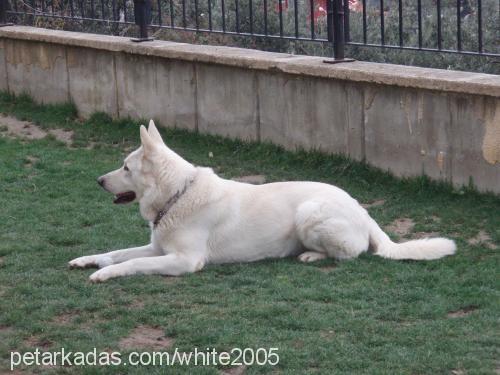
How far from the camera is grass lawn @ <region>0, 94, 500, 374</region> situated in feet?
16.9

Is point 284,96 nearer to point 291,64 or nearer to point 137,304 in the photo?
point 291,64

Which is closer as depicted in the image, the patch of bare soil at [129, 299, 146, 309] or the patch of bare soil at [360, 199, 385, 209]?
the patch of bare soil at [129, 299, 146, 309]

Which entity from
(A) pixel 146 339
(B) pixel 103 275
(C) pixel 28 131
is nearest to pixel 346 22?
(B) pixel 103 275

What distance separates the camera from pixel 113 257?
6910mm

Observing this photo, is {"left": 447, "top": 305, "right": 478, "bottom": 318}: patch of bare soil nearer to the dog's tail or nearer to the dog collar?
the dog's tail

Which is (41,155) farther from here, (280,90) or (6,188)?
(280,90)

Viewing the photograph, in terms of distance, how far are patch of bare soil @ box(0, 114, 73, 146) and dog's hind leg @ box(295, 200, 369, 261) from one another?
464cm

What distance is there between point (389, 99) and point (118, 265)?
121 inches

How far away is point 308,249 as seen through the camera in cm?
698

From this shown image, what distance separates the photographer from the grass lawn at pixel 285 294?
516 cm

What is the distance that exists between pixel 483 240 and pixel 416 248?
681 mm

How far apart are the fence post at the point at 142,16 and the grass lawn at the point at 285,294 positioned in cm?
246

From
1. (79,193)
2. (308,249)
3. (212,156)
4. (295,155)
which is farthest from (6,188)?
(308,249)

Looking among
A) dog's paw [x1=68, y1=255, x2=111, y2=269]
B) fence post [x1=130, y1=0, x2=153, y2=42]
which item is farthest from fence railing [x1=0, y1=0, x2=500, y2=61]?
dog's paw [x1=68, y1=255, x2=111, y2=269]
